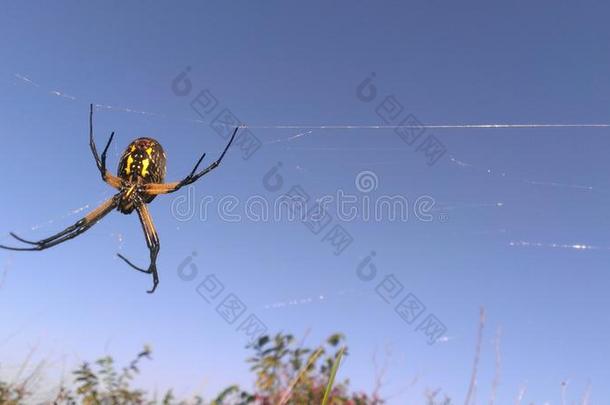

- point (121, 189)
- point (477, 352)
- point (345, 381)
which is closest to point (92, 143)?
point (121, 189)

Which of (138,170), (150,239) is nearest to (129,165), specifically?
(138,170)

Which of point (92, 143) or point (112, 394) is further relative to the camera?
point (92, 143)

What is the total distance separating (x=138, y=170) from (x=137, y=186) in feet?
1.08

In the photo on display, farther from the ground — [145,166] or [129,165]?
[145,166]

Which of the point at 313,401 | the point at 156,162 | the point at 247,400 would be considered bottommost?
the point at 247,400

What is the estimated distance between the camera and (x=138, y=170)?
6.40 m

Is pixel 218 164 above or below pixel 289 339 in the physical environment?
above

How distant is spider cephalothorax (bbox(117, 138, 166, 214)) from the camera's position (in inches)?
248

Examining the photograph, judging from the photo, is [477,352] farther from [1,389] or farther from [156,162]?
[156,162]

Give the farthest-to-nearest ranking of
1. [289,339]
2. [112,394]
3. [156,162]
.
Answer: [156,162], [112,394], [289,339]

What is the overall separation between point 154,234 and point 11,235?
175 cm

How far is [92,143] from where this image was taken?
260 inches

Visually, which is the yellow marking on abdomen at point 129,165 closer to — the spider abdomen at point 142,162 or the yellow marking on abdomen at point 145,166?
the spider abdomen at point 142,162

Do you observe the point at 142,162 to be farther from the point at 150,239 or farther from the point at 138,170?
the point at 150,239
